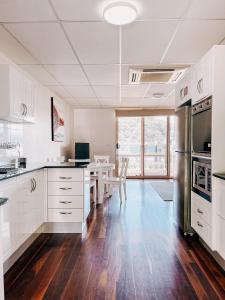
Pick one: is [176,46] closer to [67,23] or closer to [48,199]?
[67,23]

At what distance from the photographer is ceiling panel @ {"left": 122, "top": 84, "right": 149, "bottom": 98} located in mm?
4363

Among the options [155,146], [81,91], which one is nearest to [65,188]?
[81,91]

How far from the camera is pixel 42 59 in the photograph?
117 inches

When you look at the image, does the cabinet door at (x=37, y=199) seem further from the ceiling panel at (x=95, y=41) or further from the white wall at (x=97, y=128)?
the white wall at (x=97, y=128)

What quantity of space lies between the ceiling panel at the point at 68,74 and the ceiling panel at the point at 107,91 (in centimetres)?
46

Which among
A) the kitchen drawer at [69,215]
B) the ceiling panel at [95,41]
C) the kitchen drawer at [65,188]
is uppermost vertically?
the ceiling panel at [95,41]

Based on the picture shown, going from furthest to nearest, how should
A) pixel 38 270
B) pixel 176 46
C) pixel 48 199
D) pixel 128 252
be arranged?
1. pixel 48 199
2. pixel 176 46
3. pixel 128 252
4. pixel 38 270

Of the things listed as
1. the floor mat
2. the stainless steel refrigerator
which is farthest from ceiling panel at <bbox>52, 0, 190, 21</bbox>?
the floor mat

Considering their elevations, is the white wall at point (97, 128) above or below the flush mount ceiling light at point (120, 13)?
below

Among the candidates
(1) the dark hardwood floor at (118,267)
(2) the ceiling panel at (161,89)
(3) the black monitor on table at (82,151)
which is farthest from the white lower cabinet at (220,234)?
(3) the black monitor on table at (82,151)

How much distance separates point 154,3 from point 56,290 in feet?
8.08

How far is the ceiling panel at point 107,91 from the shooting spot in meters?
4.50

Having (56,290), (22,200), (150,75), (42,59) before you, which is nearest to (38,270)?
(56,290)

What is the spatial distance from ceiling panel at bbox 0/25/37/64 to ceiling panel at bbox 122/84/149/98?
197 cm
